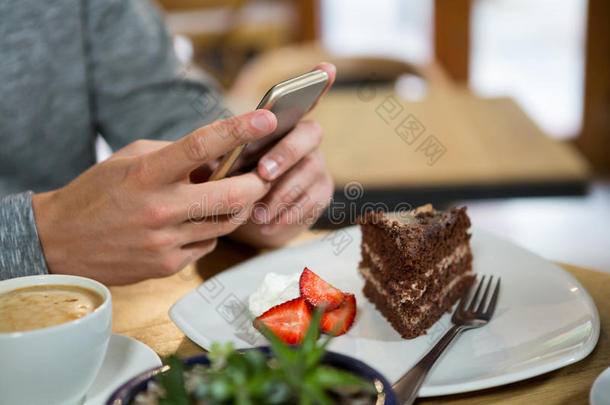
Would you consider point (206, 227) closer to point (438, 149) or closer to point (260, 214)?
point (260, 214)

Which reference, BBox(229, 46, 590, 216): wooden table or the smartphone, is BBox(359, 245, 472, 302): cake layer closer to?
the smartphone

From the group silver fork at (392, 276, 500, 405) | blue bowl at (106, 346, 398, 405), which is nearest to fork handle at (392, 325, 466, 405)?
silver fork at (392, 276, 500, 405)

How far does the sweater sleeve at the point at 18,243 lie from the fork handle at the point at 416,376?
534 millimetres

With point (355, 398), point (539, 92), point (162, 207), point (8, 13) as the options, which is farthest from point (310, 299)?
point (539, 92)

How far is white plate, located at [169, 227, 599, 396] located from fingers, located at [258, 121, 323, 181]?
173 millimetres

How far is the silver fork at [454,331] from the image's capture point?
0.64m

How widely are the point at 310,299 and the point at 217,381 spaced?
1.30ft

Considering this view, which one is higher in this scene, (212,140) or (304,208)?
(212,140)

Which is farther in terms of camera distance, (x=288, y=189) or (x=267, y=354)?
(x=288, y=189)

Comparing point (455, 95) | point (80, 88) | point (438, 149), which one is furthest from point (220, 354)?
point (455, 95)

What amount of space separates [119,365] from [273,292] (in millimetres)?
246

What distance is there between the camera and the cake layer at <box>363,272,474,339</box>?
2.67ft

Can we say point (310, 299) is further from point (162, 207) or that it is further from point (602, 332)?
point (602, 332)

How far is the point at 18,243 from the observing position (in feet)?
2.84
